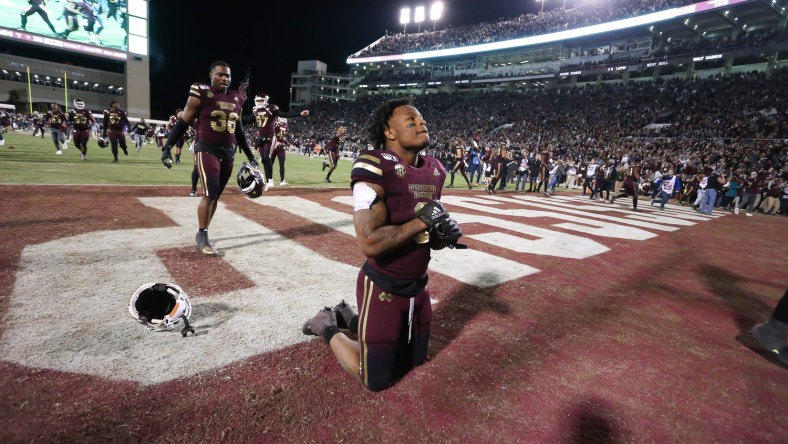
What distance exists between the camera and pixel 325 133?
63.2 metres

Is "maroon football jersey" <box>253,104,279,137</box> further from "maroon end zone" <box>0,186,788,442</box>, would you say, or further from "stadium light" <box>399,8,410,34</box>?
"stadium light" <box>399,8,410,34</box>

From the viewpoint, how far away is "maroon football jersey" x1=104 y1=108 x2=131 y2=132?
13148mm

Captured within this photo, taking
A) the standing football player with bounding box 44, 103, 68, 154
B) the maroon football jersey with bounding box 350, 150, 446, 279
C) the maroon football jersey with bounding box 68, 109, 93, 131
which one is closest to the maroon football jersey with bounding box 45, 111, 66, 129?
the standing football player with bounding box 44, 103, 68, 154

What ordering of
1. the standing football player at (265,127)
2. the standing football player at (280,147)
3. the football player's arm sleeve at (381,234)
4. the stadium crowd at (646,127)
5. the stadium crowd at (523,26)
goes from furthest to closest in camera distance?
the stadium crowd at (523,26)
the stadium crowd at (646,127)
the standing football player at (280,147)
the standing football player at (265,127)
the football player's arm sleeve at (381,234)

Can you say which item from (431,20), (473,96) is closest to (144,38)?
(431,20)

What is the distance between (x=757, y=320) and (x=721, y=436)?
2.63m

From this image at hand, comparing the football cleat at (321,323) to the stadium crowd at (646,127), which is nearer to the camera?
the football cleat at (321,323)

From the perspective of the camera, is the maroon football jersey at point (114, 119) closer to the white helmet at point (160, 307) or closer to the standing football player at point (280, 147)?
the standing football player at point (280, 147)

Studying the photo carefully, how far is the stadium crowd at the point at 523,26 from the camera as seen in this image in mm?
43188

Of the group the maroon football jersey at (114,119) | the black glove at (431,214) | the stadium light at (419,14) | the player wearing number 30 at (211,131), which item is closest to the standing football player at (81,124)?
the maroon football jersey at (114,119)

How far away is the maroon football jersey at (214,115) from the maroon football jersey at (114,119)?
37.1 ft

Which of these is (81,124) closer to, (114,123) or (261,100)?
(114,123)

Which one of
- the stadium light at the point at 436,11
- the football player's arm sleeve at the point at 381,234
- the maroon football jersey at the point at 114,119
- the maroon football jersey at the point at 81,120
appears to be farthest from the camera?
the stadium light at the point at 436,11

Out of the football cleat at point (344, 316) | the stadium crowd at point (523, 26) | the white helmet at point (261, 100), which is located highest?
the stadium crowd at point (523, 26)
